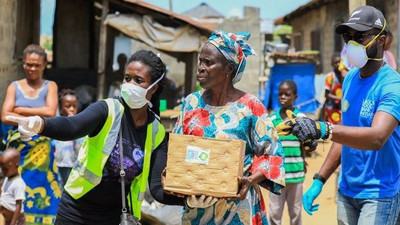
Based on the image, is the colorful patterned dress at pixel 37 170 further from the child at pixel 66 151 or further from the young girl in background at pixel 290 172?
the young girl in background at pixel 290 172

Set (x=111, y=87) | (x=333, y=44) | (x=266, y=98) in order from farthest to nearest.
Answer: (x=333, y=44), (x=266, y=98), (x=111, y=87)

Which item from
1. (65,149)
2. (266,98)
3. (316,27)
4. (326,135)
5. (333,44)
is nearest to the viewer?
(326,135)

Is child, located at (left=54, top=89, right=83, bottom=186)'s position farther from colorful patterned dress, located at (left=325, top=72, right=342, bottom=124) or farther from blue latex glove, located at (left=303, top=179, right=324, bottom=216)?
colorful patterned dress, located at (left=325, top=72, right=342, bottom=124)

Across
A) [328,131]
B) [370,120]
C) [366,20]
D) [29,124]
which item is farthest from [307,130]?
[29,124]

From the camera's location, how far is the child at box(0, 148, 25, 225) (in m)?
5.80

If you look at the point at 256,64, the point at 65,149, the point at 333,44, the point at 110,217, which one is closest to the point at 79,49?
the point at 256,64

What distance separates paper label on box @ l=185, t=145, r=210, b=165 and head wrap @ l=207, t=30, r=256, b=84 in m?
0.52

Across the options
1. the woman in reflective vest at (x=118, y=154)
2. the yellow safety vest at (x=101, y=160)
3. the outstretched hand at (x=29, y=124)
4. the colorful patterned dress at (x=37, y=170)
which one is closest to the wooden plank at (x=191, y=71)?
the colorful patterned dress at (x=37, y=170)

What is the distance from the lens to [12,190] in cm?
584

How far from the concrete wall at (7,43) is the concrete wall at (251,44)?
16.1 ft

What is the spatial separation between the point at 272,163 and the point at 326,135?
1.08 feet

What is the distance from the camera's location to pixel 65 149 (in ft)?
21.7

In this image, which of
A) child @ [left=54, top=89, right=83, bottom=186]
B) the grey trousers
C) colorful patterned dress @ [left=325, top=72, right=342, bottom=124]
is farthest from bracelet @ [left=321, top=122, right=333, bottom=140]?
colorful patterned dress @ [left=325, top=72, right=342, bottom=124]

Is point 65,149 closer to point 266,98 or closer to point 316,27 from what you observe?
point 266,98
